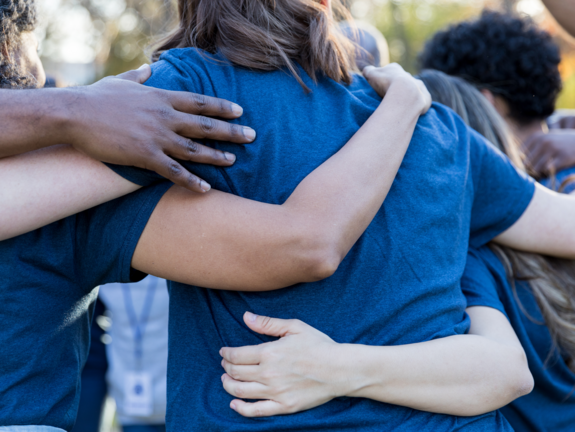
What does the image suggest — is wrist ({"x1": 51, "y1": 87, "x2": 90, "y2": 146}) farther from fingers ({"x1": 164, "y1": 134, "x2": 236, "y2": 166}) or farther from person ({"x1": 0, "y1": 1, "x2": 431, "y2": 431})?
fingers ({"x1": 164, "y1": 134, "x2": 236, "y2": 166})

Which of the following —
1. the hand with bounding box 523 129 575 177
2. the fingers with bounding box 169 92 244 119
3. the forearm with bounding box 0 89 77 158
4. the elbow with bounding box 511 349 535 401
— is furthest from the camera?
the hand with bounding box 523 129 575 177

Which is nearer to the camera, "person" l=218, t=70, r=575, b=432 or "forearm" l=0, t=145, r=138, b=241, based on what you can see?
"forearm" l=0, t=145, r=138, b=241

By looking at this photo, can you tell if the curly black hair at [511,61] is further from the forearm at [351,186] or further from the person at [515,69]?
the forearm at [351,186]

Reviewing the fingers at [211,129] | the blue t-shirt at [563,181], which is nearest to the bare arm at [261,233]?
the fingers at [211,129]

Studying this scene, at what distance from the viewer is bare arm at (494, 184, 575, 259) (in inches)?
73.9

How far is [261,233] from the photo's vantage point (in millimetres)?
1295

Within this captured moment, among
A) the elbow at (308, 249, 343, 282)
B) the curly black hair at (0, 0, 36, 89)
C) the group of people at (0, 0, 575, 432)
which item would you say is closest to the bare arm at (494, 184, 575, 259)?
the group of people at (0, 0, 575, 432)

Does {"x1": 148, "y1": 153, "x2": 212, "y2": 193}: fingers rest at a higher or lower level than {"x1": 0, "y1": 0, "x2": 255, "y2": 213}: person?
lower

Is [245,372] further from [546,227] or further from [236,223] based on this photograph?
[546,227]

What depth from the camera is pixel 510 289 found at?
Answer: 201cm

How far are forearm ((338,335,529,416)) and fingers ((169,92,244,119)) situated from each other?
0.70 m

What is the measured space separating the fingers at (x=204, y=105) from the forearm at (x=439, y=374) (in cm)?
70

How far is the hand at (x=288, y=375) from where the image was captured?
1.37 meters

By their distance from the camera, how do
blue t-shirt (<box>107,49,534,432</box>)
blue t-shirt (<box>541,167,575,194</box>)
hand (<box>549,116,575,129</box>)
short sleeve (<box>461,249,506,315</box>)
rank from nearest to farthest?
blue t-shirt (<box>107,49,534,432</box>) < short sleeve (<box>461,249,506,315</box>) < blue t-shirt (<box>541,167,575,194</box>) < hand (<box>549,116,575,129</box>)
